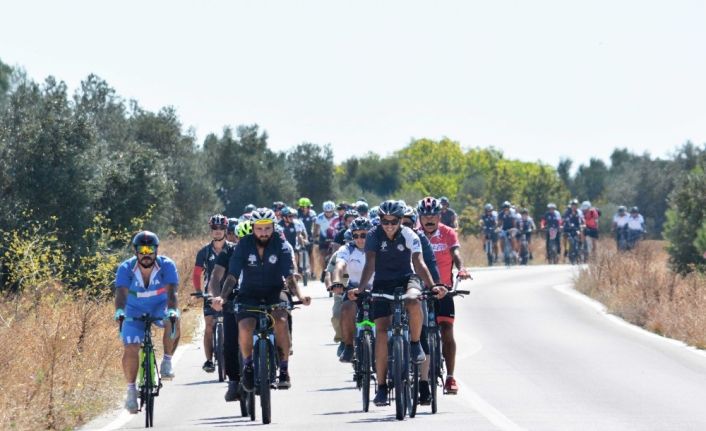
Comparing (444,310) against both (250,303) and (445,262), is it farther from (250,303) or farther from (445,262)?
(250,303)

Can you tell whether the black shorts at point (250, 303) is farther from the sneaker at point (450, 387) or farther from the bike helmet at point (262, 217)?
the sneaker at point (450, 387)

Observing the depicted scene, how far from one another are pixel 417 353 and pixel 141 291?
260cm

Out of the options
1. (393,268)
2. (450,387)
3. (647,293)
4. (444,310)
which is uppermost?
(393,268)

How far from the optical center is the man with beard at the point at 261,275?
1538cm

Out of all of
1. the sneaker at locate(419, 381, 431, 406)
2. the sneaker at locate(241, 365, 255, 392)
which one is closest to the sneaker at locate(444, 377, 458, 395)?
the sneaker at locate(419, 381, 431, 406)

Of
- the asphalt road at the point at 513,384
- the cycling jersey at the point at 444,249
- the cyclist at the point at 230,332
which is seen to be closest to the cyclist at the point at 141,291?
the cyclist at the point at 230,332

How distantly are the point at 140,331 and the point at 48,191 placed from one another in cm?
1624

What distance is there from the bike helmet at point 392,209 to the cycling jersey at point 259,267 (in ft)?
3.33

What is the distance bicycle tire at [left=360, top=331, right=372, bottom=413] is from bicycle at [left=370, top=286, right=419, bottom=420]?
40cm

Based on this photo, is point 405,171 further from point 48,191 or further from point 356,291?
point 356,291

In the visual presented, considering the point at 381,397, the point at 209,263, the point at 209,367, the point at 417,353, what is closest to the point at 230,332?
the point at 381,397

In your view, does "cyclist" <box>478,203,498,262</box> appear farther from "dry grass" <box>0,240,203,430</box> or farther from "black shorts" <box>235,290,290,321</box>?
"black shorts" <box>235,290,290,321</box>

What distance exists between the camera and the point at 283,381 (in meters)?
15.3

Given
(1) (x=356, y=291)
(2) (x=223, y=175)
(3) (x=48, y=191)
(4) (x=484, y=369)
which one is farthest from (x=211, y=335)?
(2) (x=223, y=175)
